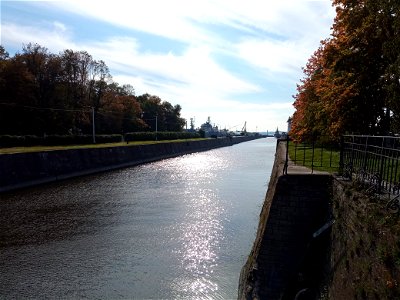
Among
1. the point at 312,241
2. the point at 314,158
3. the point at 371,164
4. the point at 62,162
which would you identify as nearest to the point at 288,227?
the point at 312,241

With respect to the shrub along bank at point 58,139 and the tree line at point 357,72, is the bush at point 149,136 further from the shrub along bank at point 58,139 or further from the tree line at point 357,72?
the tree line at point 357,72

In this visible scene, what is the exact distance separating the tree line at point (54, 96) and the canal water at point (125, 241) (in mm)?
20931

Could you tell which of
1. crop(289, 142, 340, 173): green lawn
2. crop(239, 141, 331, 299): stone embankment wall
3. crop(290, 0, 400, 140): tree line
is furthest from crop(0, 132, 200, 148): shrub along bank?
crop(239, 141, 331, 299): stone embankment wall

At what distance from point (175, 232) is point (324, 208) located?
28.3 ft

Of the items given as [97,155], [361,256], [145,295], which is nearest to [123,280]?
[145,295]

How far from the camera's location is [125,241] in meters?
14.4

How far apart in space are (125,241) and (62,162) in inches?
764

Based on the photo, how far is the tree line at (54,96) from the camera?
138ft

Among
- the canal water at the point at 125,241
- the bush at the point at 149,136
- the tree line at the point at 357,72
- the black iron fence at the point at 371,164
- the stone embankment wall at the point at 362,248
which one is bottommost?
the canal water at the point at 125,241

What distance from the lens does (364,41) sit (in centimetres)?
1302

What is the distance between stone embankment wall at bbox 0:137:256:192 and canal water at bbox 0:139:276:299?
6.04 feet

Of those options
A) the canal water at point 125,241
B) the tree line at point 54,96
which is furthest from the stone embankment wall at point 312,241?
the tree line at point 54,96

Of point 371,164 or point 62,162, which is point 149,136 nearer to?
point 62,162

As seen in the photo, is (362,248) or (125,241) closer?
(362,248)
